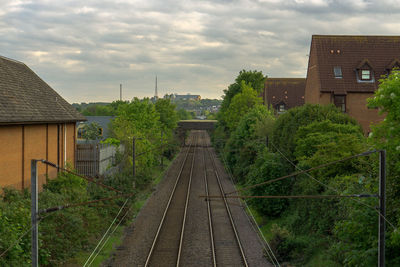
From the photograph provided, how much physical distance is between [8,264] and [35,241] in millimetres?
3330

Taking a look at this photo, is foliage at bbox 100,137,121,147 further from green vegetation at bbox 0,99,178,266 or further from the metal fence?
the metal fence

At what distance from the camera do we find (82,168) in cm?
3069

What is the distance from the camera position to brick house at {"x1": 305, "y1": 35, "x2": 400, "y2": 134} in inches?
1555

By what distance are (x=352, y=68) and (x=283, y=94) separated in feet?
126

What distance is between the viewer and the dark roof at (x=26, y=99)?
788 inches

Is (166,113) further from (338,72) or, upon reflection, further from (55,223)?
(55,223)

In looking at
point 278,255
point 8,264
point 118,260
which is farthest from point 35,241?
point 278,255

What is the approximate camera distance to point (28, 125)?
71.3 ft

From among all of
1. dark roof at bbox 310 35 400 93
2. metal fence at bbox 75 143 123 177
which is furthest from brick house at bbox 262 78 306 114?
metal fence at bbox 75 143 123 177

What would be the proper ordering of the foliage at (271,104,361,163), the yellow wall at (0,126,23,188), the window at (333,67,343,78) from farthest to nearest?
the window at (333,67,343,78)
the foliage at (271,104,361,163)
the yellow wall at (0,126,23,188)

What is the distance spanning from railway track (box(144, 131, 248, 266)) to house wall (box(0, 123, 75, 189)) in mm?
7787

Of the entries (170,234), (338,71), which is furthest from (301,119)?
(338,71)

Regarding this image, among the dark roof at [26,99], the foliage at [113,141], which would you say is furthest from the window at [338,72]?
the dark roof at [26,99]

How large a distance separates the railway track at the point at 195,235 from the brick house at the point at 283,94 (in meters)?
43.3
